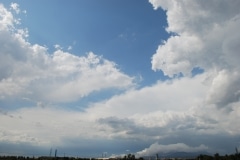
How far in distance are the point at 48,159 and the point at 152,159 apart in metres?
26.9

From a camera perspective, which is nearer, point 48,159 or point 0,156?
point 48,159

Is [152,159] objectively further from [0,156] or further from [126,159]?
[0,156]

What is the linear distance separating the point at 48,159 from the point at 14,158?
591 inches

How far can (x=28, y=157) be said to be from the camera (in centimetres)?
7994

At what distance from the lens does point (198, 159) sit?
60.7 m

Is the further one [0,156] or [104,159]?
[0,156]

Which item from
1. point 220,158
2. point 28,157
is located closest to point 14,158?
point 28,157

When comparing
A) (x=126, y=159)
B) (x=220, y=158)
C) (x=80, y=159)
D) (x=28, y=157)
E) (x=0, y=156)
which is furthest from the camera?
(x=0, y=156)

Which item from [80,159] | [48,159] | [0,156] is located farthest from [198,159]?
[0,156]

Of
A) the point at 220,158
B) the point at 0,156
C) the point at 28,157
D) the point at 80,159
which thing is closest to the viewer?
the point at 220,158

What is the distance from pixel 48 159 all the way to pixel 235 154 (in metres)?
45.1

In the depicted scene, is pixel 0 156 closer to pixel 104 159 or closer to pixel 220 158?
pixel 104 159

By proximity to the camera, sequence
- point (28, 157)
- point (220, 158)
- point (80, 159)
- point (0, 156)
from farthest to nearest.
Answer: point (0, 156) < point (28, 157) < point (80, 159) < point (220, 158)

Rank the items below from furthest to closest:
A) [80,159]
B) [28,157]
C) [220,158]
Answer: [28,157], [80,159], [220,158]
